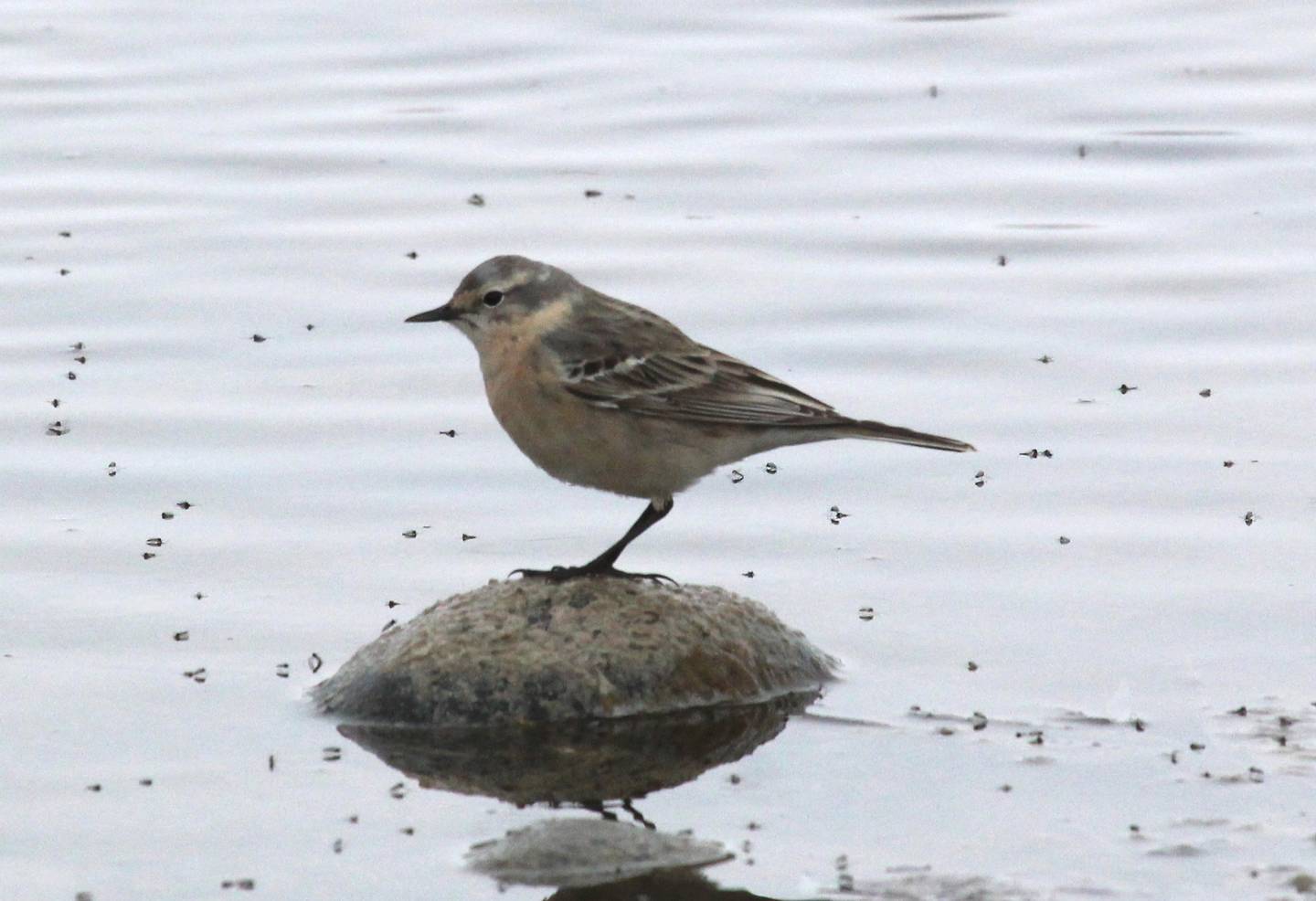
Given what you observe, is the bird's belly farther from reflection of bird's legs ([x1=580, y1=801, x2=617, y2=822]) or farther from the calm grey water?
reflection of bird's legs ([x1=580, y1=801, x2=617, y2=822])

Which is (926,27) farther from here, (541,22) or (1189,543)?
(1189,543)

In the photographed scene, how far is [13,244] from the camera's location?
16.0 metres

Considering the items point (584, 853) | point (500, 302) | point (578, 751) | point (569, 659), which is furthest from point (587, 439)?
point (584, 853)

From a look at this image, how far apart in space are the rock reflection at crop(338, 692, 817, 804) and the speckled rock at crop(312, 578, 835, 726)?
3.5 inches

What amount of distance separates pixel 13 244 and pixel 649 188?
450 cm

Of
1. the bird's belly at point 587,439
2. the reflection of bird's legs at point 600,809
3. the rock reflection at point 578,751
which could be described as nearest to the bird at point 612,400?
the bird's belly at point 587,439

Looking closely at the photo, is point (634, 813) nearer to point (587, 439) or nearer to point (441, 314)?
point (587, 439)

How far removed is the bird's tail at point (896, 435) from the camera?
31.8 ft

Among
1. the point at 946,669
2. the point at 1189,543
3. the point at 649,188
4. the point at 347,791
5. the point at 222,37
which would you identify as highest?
the point at 222,37

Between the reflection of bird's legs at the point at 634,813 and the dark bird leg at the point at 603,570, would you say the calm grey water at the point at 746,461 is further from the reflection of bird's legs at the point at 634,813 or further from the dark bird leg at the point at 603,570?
the dark bird leg at the point at 603,570

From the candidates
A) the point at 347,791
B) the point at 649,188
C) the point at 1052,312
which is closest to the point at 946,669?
the point at 347,791

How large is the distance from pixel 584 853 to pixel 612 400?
237 centimetres

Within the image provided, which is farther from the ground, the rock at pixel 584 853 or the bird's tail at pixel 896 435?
the bird's tail at pixel 896 435

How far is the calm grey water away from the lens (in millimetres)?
8289
